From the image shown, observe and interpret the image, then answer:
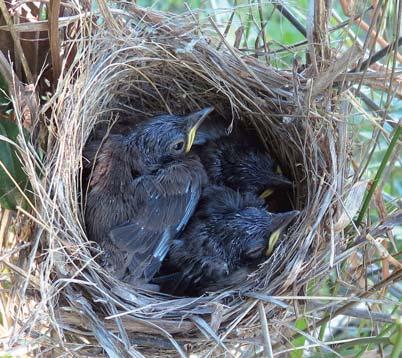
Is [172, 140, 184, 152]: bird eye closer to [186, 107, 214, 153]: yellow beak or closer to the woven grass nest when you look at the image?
[186, 107, 214, 153]: yellow beak

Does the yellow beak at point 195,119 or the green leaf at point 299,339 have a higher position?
the yellow beak at point 195,119

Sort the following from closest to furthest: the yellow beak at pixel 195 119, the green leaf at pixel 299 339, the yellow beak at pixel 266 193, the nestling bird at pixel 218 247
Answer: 1. the green leaf at pixel 299 339
2. the nestling bird at pixel 218 247
3. the yellow beak at pixel 195 119
4. the yellow beak at pixel 266 193

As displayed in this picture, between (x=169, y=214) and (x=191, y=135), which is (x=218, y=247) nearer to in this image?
(x=169, y=214)

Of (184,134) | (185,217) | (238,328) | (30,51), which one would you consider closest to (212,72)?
(184,134)

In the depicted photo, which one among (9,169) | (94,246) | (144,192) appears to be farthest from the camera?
(144,192)

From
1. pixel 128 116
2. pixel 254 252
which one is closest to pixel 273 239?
pixel 254 252

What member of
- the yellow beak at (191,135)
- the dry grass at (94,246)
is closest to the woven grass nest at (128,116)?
the dry grass at (94,246)

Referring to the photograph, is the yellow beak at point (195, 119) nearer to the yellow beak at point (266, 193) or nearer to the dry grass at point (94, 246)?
the dry grass at point (94, 246)

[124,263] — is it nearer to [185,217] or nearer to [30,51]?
[185,217]
